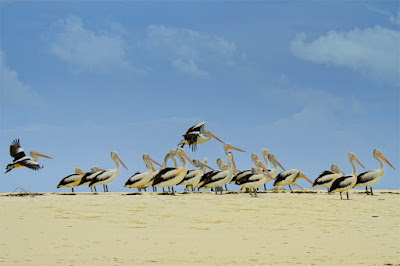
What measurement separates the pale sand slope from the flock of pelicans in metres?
3.93

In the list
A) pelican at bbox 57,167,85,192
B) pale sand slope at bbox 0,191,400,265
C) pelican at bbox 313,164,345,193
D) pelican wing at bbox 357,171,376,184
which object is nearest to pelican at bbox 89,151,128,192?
pelican at bbox 57,167,85,192

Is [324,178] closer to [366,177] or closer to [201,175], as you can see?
[366,177]

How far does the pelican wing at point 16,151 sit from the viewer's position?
20828mm

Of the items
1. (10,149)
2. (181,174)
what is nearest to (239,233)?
(181,174)

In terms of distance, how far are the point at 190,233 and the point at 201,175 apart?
37.8ft

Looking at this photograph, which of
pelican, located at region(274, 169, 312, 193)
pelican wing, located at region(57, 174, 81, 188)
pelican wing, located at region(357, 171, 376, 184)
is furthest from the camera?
pelican, located at region(274, 169, 312, 193)

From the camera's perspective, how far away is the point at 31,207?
415 inches

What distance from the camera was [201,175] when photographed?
65.5 ft

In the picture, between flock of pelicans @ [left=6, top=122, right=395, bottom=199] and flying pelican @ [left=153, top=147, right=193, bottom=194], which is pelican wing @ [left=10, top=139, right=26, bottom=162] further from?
flying pelican @ [left=153, top=147, right=193, bottom=194]

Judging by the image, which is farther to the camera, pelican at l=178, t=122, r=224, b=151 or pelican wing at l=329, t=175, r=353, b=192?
pelican at l=178, t=122, r=224, b=151

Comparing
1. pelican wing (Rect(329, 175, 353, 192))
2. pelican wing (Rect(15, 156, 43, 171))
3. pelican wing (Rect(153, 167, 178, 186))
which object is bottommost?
pelican wing (Rect(329, 175, 353, 192))

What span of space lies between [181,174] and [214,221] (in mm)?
6934

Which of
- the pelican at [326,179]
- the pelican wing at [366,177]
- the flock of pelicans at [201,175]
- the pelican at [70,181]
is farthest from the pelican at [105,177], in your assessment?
the pelican wing at [366,177]

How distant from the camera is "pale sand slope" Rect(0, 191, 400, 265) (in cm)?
653
